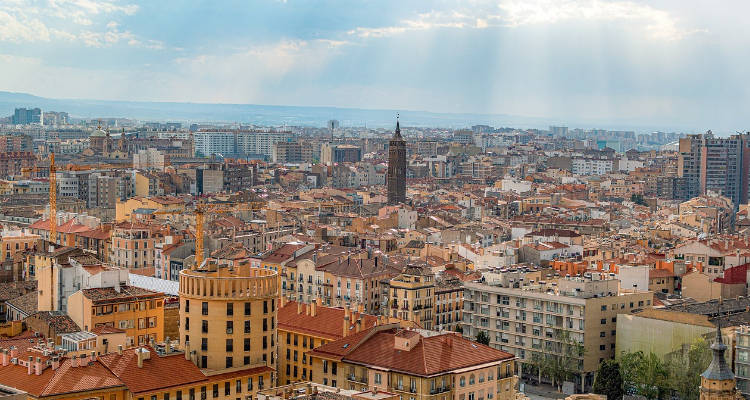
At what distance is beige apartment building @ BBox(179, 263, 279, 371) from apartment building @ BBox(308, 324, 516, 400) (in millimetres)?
3825

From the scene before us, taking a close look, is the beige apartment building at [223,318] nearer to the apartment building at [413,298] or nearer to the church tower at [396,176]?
the apartment building at [413,298]

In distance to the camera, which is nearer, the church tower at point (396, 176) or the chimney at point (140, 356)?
the chimney at point (140, 356)

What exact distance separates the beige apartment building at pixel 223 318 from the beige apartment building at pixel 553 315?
20261mm

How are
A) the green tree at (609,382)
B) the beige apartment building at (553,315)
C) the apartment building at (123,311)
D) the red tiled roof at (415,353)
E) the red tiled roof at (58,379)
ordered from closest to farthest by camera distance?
→ the red tiled roof at (58,379) → the red tiled roof at (415,353) → the apartment building at (123,311) → the green tree at (609,382) → the beige apartment building at (553,315)

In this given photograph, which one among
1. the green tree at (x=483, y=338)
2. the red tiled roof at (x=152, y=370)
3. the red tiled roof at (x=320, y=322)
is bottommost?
the green tree at (x=483, y=338)

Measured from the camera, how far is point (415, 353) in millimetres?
37781

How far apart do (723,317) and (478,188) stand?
112550 millimetres

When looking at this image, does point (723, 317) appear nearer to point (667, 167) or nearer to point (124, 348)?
point (124, 348)

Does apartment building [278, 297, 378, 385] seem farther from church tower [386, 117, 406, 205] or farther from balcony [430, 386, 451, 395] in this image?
church tower [386, 117, 406, 205]

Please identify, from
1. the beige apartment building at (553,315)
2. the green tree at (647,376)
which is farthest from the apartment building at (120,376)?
the beige apartment building at (553,315)

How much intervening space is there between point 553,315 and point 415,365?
17.5m

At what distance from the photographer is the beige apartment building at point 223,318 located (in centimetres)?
3569

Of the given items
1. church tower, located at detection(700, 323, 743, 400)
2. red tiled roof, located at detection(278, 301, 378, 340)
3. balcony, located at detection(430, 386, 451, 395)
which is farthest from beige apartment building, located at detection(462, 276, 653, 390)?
church tower, located at detection(700, 323, 743, 400)

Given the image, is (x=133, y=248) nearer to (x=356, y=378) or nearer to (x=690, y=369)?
(x=356, y=378)
